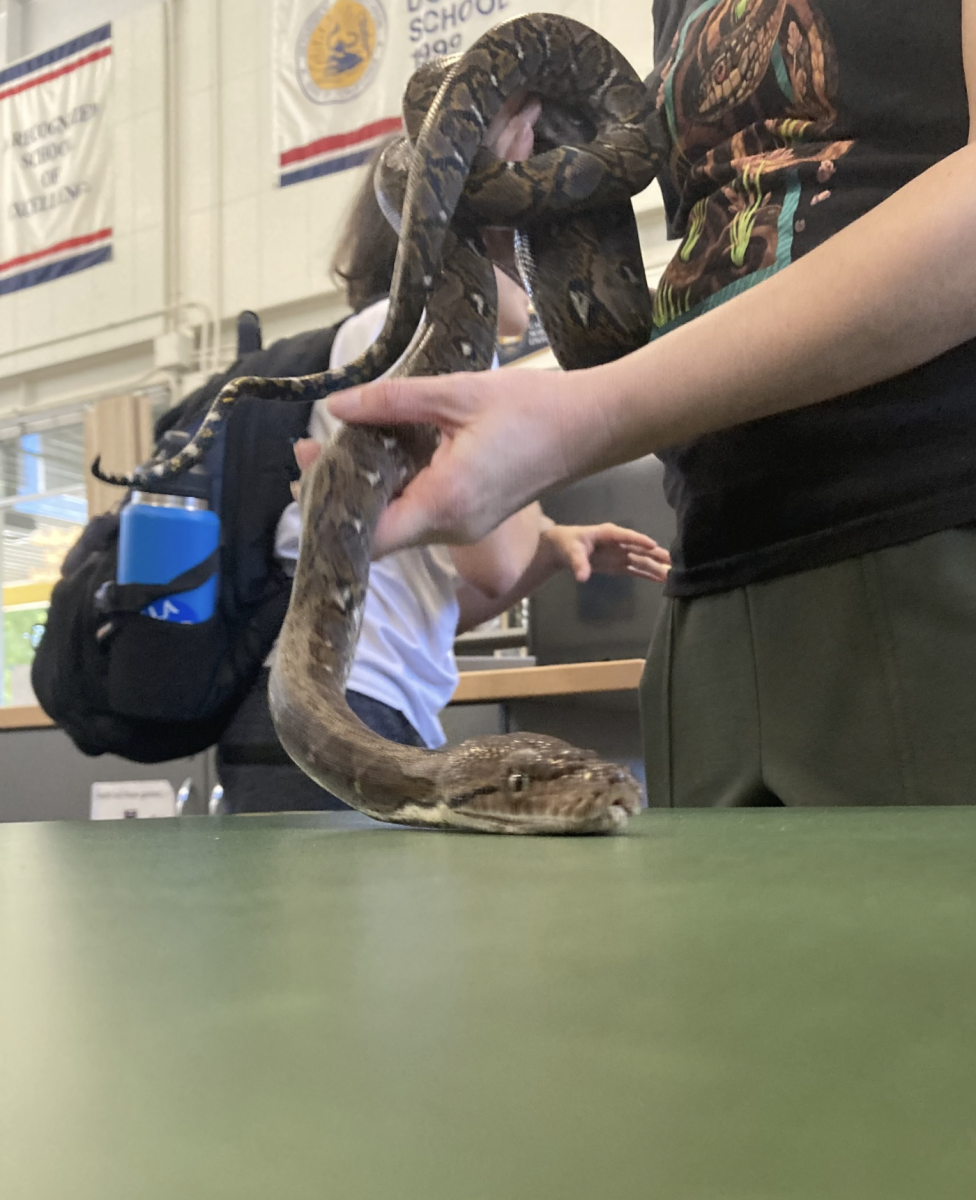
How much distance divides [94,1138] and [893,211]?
777 mm

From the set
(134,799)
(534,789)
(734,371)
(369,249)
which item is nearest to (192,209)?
(134,799)

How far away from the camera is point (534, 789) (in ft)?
2.48

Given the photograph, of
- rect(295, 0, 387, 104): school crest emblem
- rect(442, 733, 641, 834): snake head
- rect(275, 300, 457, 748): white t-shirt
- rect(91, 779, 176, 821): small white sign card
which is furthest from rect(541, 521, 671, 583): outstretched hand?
rect(295, 0, 387, 104): school crest emblem

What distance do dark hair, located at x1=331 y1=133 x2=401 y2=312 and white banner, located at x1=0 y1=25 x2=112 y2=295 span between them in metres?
3.95

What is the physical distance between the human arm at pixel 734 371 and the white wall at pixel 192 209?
3.81 meters

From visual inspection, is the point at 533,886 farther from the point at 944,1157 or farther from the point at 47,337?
the point at 47,337

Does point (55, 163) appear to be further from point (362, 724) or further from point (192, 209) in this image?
point (362, 724)

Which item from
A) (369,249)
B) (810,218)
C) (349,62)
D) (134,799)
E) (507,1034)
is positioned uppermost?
(349,62)

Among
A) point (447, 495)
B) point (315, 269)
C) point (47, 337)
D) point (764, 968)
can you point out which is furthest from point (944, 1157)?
point (47, 337)

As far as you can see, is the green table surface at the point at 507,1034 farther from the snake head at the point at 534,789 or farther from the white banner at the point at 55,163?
the white banner at the point at 55,163

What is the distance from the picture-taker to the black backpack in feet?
4.36

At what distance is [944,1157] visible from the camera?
0.67 ft

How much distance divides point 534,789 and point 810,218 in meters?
0.57

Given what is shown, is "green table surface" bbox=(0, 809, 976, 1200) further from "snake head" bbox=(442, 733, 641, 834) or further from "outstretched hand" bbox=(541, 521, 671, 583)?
"outstretched hand" bbox=(541, 521, 671, 583)
